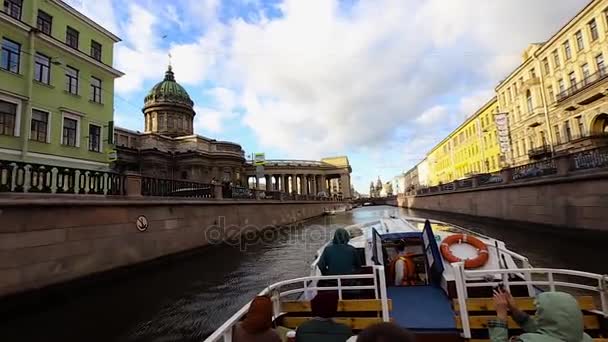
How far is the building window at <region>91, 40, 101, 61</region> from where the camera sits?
24203 millimetres

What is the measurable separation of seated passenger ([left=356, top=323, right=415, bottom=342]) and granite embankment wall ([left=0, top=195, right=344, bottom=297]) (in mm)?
10132

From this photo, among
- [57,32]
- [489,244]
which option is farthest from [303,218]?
[489,244]

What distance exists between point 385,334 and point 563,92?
41868 millimetres

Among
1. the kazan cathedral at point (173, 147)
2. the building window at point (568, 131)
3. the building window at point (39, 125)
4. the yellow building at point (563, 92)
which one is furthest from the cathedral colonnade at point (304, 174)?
the building window at point (39, 125)

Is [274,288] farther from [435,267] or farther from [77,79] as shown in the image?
[77,79]

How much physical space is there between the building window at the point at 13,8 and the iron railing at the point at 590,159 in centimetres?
3174

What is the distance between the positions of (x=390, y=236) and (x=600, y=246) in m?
11.9

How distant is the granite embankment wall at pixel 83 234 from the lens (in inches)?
323

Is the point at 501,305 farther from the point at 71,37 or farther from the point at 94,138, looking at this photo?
the point at 71,37

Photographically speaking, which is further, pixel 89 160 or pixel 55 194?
pixel 89 160

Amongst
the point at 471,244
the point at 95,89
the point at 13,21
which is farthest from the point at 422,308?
the point at 95,89

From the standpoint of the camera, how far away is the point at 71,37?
2259 centimetres

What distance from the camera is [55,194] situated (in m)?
9.71

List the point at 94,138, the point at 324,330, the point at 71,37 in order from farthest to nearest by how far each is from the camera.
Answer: the point at 94,138, the point at 71,37, the point at 324,330
